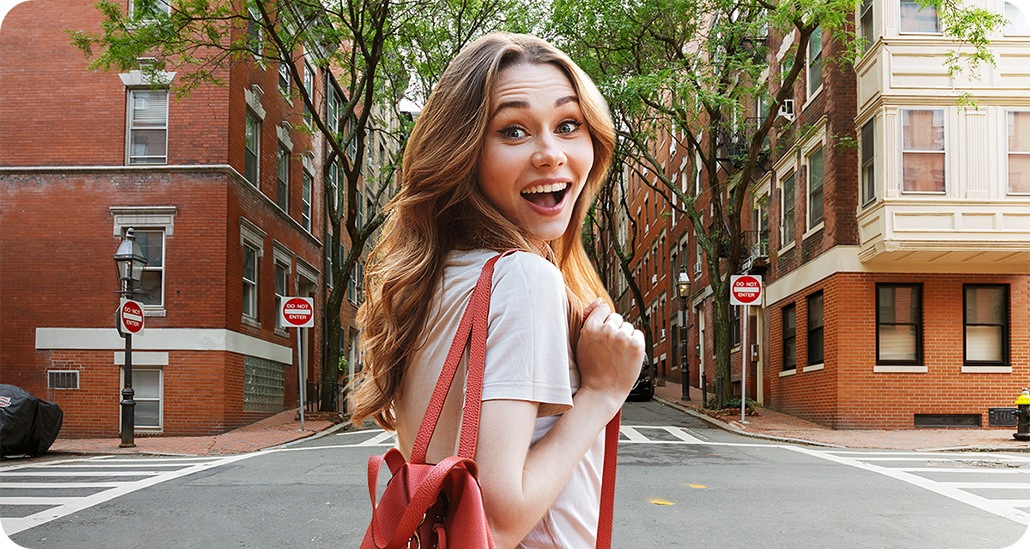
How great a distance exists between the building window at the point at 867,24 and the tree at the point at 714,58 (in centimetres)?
33

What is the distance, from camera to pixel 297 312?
65.4 ft

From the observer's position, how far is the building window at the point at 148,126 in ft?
69.9

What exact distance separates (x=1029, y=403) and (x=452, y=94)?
1726 cm

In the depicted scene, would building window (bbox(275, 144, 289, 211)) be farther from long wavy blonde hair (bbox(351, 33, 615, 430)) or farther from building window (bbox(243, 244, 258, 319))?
long wavy blonde hair (bbox(351, 33, 615, 430))

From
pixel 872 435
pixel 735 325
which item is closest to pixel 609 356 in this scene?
pixel 872 435

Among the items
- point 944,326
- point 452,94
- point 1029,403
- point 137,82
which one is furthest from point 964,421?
point 452,94

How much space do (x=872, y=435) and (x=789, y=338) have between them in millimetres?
6576

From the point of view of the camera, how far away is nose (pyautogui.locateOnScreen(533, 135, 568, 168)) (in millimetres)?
1627

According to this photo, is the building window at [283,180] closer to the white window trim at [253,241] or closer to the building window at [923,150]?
the white window trim at [253,241]

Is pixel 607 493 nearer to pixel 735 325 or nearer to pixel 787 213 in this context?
pixel 787 213

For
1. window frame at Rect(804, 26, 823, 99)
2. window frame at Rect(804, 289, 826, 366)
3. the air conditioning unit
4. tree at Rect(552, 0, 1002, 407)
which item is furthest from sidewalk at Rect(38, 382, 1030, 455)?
window frame at Rect(804, 26, 823, 99)

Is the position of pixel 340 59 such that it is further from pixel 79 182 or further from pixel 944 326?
pixel 944 326

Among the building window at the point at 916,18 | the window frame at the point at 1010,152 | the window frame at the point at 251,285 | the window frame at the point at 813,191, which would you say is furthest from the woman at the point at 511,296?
the window frame at the point at 251,285

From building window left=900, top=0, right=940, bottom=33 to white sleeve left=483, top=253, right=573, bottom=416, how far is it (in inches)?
809
